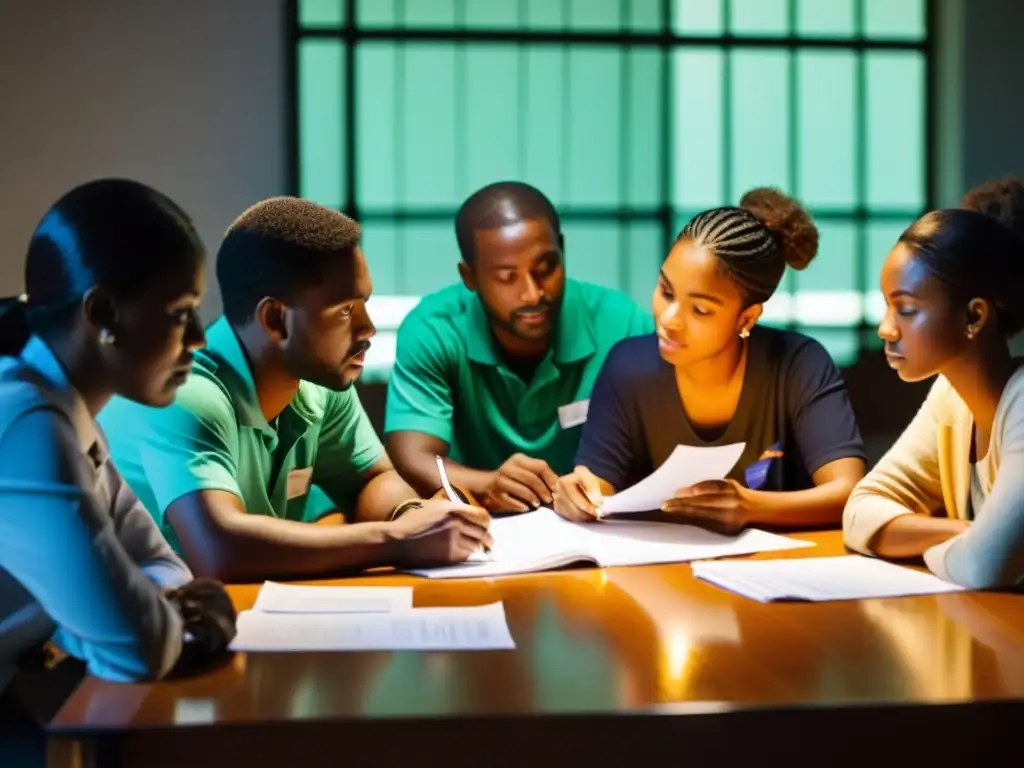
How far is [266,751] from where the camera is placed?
0.97 metres

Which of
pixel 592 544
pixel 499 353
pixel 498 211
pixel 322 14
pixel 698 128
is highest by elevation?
pixel 322 14

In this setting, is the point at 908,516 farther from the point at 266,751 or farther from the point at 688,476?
the point at 266,751

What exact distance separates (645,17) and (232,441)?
3779 millimetres

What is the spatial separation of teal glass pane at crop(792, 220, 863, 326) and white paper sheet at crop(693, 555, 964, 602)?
3511 mm

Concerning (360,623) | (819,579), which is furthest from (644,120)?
(360,623)

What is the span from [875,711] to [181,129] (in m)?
4.22

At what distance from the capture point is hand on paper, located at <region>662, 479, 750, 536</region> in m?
1.85

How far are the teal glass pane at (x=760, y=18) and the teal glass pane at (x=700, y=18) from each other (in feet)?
0.18

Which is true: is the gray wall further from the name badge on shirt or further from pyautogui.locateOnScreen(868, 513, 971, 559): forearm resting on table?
pyautogui.locateOnScreen(868, 513, 971, 559): forearm resting on table

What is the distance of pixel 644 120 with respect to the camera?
16.2 feet

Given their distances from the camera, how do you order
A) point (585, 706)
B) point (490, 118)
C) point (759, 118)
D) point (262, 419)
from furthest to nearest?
point (759, 118) < point (490, 118) < point (262, 419) < point (585, 706)

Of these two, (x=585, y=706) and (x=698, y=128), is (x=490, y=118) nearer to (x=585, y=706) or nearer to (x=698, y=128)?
(x=698, y=128)

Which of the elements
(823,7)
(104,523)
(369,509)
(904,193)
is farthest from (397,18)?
(104,523)

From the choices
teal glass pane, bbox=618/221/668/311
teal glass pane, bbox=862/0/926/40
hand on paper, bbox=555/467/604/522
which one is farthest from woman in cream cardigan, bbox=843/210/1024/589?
teal glass pane, bbox=862/0/926/40
